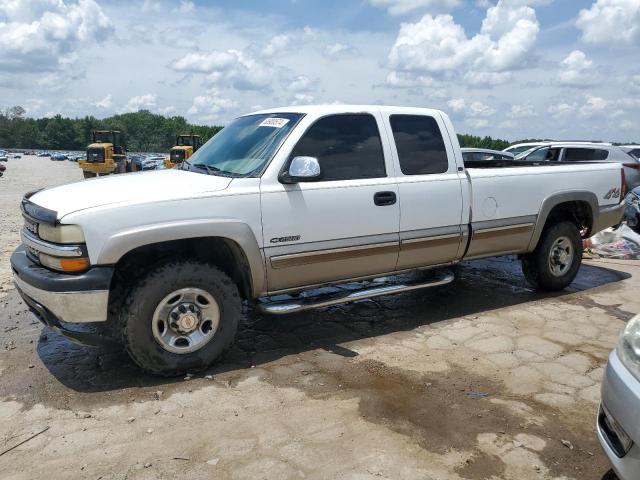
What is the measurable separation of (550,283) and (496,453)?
3.53 metres

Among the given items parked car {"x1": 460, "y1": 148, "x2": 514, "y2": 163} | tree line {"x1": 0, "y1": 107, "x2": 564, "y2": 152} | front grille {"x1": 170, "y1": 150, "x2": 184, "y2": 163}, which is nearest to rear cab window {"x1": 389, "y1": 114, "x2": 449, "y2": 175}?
parked car {"x1": 460, "y1": 148, "x2": 514, "y2": 163}

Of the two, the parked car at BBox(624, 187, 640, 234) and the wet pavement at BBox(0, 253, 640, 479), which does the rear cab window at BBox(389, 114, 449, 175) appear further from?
the parked car at BBox(624, 187, 640, 234)

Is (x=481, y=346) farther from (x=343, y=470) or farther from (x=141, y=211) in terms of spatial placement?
(x=141, y=211)

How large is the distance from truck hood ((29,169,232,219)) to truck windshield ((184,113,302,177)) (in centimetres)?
22

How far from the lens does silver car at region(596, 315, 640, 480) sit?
2.21 meters

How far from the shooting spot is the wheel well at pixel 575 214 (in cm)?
605

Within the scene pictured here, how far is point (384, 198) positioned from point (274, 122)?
1.12 m

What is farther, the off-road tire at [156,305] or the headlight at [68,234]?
the off-road tire at [156,305]

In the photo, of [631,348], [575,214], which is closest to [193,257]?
[631,348]

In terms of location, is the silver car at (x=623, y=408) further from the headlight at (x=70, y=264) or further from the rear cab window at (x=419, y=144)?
the headlight at (x=70, y=264)

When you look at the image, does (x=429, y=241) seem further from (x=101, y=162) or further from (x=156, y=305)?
(x=101, y=162)

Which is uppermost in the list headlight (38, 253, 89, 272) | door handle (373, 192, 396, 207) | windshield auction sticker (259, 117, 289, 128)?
windshield auction sticker (259, 117, 289, 128)

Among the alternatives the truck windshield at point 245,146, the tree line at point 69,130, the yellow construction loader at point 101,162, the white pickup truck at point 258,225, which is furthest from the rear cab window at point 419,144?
the tree line at point 69,130

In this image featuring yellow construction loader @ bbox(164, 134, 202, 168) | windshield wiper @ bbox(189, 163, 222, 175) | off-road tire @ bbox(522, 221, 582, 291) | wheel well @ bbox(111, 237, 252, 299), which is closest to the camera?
wheel well @ bbox(111, 237, 252, 299)
